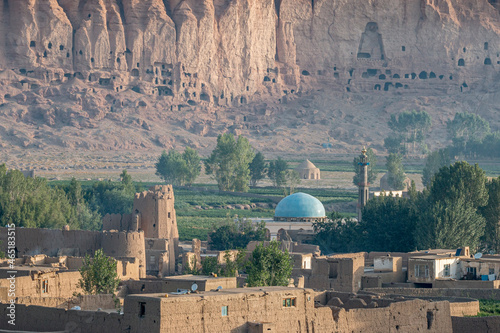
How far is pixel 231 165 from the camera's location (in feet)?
266

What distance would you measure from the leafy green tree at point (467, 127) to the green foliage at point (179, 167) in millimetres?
26322

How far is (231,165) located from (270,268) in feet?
165

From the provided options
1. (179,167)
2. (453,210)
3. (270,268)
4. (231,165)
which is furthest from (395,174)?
(270,268)

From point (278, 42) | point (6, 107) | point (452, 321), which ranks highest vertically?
point (278, 42)

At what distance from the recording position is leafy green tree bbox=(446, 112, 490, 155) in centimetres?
10412

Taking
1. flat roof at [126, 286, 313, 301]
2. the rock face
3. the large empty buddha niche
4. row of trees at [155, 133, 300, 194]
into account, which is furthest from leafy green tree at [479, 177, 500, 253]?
the large empty buddha niche

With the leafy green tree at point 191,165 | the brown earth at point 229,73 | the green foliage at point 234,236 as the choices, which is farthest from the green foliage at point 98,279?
the brown earth at point 229,73

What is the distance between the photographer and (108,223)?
47.8 m

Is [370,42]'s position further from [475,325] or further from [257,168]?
[475,325]

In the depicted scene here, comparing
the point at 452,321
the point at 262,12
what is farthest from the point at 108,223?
the point at 262,12

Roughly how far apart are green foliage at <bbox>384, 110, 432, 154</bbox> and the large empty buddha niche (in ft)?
32.9

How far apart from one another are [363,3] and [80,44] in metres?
29.5

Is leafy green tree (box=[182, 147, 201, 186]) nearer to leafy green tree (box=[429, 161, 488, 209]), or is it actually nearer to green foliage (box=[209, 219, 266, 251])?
green foliage (box=[209, 219, 266, 251])

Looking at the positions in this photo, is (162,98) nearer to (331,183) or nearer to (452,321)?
(331,183)
